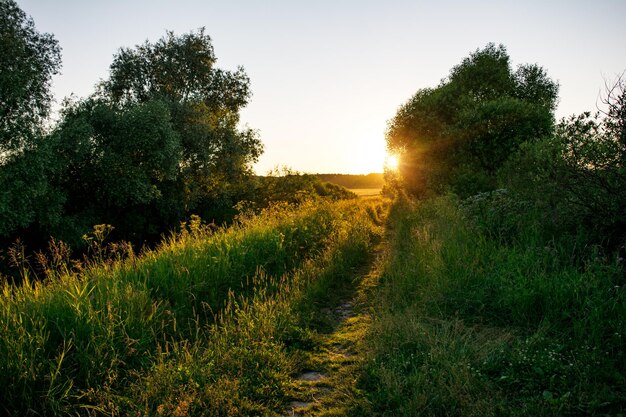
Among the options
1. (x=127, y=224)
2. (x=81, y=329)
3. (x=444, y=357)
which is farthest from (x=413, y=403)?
(x=127, y=224)

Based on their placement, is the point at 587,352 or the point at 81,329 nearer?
the point at 587,352

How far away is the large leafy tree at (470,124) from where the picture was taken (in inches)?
716

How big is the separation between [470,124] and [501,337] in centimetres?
1721

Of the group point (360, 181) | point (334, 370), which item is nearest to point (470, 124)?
point (334, 370)

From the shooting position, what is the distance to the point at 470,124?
19.3 m

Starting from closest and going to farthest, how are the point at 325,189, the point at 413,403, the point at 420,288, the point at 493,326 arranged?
the point at 413,403 < the point at 493,326 < the point at 420,288 < the point at 325,189

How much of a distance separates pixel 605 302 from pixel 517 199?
4.19m

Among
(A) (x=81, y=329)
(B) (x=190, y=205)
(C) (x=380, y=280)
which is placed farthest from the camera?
(B) (x=190, y=205)

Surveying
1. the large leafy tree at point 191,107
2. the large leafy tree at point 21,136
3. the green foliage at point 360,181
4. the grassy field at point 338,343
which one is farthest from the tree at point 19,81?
the green foliage at point 360,181

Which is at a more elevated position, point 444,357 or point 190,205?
point 190,205

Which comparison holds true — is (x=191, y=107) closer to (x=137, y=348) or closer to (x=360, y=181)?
(x=137, y=348)

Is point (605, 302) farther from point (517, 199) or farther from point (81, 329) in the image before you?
point (81, 329)

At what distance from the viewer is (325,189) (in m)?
42.3

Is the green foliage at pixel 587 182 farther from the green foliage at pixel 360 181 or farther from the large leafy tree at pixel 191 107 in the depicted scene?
the green foliage at pixel 360 181
